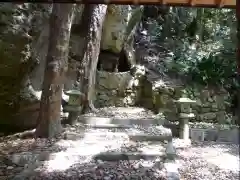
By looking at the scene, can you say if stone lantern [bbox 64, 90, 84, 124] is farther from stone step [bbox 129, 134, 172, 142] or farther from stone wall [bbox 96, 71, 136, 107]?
stone wall [bbox 96, 71, 136, 107]

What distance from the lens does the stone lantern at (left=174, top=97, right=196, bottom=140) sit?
728 centimetres

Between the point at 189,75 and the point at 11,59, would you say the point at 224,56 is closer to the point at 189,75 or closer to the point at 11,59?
the point at 189,75

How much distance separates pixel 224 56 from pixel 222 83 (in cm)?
111

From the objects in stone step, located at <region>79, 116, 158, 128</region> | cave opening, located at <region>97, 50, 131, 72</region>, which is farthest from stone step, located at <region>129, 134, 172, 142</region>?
cave opening, located at <region>97, 50, 131, 72</region>

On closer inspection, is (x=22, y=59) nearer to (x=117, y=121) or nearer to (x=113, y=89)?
(x=117, y=121)

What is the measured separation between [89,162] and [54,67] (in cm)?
183

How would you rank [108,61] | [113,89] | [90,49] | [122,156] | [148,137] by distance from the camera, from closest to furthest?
[122,156]
[148,137]
[90,49]
[113,89]
[108,61]

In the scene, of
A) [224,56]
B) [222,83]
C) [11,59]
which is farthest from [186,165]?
[224,56]

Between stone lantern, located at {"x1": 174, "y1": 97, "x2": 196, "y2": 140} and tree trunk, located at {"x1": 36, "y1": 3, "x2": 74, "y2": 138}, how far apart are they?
3.01m

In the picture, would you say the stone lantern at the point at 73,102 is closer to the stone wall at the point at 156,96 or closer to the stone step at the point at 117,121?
the stone step at the point at 117,121

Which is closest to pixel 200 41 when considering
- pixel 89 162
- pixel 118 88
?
pixel 118 88

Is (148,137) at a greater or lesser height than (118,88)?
lesser

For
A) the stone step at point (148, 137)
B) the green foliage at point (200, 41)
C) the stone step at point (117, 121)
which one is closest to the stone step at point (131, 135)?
the stone step at point (148, 137)

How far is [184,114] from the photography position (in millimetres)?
7289
